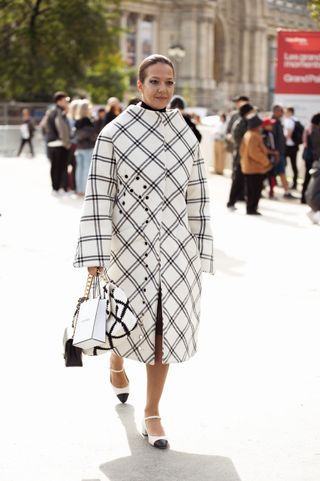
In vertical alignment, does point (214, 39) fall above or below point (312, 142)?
above

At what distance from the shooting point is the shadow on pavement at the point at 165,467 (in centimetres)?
A: 457

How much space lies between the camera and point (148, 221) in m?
4.88

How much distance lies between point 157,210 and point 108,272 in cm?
38

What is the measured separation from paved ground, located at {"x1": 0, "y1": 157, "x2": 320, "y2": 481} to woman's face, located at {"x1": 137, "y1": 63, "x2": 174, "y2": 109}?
157 cm

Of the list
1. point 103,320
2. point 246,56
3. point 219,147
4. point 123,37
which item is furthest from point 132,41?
point 103,320

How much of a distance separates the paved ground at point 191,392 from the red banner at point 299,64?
13.3 metres

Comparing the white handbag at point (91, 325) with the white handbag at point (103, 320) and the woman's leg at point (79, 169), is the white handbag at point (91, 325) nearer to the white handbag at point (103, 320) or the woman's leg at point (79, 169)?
the white handbag at point (103, 320)

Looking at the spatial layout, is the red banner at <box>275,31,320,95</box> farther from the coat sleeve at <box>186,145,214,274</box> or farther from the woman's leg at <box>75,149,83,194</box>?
the coat sleeve at <box>186,145,214,274</box>

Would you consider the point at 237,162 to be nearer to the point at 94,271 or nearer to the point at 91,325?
the point at 94,271

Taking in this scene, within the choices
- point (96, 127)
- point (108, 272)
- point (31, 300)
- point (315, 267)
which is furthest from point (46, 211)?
point (108, 272)

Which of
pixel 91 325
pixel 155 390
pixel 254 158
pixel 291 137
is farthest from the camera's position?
pixel 291 137

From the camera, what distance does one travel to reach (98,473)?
460 centimetres

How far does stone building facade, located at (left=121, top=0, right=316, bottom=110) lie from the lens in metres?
90.7

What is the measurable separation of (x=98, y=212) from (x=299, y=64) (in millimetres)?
19844
